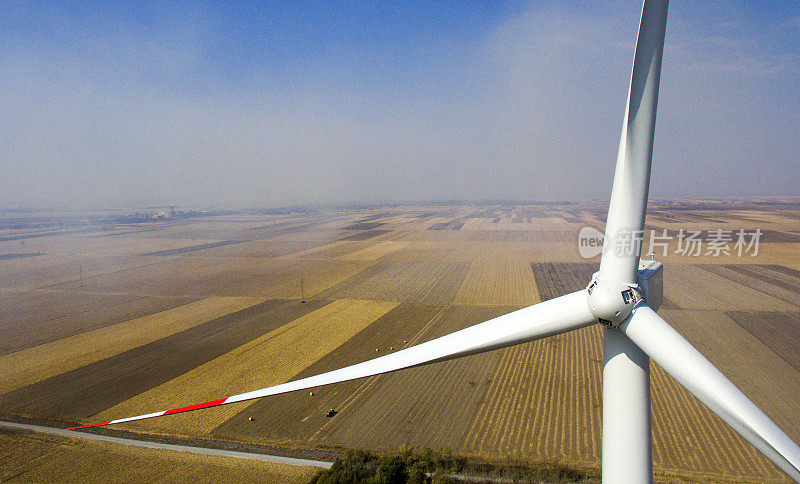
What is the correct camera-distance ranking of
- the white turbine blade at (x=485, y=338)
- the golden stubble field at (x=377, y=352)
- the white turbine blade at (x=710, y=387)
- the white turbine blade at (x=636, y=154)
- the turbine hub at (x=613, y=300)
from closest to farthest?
the white turbine blade at (x=710, y=387) < the white turbine blade at (x=636, y=154) < the turbine hub at (x=613, y=300) < the white turbine blade at (x=485, y=338) < the golden stubble field at (x=377, y=352)

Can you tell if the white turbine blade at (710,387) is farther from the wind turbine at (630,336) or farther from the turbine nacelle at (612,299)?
the turbine nacelle at (612,299)

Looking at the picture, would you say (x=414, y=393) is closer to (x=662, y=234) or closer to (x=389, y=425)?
(x=389, y=425)

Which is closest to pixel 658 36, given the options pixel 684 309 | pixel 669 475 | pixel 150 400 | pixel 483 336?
pixel 483 336

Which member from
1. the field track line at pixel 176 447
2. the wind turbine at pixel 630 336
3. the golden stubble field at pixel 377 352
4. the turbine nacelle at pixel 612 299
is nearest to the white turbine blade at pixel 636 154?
the wind turbine at pixel 630 336

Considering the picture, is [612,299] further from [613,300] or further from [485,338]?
[485,338]

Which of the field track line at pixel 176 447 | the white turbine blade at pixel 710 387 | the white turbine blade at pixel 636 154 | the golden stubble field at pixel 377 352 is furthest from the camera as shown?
the golden stubble field at pixel 377 352
